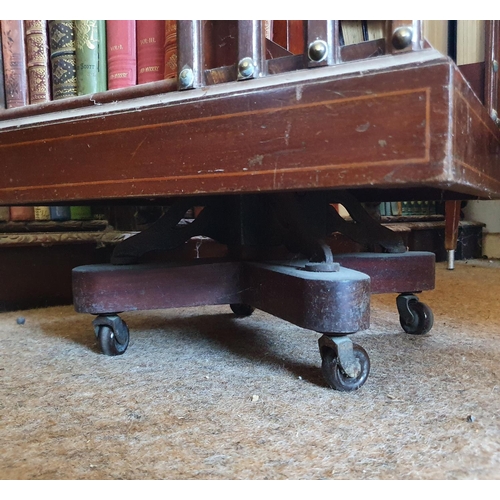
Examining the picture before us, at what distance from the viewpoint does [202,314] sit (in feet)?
3.87

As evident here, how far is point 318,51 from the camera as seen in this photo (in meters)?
0.54

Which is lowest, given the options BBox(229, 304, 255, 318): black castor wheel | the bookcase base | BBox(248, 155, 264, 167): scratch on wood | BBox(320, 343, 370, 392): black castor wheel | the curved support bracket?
BBox(229, 304, 255, 318): black castor wheel

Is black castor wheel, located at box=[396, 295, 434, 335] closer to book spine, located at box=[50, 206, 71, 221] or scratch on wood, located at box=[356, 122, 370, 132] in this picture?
scratch on wood, located at box=[356, 122, 370, 132]

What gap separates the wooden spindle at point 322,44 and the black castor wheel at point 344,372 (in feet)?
1.21

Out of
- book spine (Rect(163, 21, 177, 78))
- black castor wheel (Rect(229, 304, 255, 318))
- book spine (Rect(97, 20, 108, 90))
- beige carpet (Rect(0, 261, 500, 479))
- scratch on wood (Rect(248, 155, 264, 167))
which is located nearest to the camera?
beige carpet (Rect(0, 261, 500, 479))

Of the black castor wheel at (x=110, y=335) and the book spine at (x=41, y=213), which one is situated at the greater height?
the book spine at (x=41, y=213)

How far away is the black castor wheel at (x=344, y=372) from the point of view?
0.63m

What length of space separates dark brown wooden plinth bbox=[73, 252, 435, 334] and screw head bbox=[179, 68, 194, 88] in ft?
1.01

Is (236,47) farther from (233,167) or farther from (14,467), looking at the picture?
(14,467)

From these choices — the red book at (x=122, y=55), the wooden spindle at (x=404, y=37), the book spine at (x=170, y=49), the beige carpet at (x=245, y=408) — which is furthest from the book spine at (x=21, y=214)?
the wooden spindle at (x=404, y=37)

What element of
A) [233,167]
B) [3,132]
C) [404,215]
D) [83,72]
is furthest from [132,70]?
[404,215]

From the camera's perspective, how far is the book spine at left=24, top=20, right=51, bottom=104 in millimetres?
827

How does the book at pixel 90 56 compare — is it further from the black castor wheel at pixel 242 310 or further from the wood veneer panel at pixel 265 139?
the black castor wheel at pixel 242 310

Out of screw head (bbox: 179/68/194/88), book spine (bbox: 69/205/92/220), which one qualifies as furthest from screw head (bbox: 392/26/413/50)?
book spine (bbox: 69/205/92/220)
